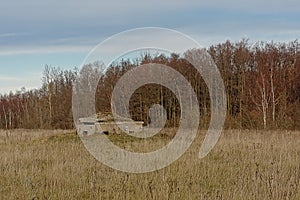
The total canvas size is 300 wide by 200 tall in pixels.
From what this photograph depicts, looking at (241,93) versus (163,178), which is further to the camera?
(241,93)

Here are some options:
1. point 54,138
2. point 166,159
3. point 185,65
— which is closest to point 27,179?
point 166,159

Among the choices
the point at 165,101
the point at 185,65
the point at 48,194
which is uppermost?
the point at 185,65

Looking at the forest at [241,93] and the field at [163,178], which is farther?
the forest at [241,93]

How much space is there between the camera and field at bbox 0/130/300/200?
5.48m

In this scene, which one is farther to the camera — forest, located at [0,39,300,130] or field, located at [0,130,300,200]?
forest, located at [0,39,300,130]

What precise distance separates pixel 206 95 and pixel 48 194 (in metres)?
22.5

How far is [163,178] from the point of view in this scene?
6562 mm

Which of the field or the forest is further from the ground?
the forest

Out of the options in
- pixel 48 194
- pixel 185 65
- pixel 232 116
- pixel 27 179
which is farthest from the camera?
pixel 232 116

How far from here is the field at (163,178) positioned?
5.48 metres

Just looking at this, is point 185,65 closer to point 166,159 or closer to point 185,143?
point 185,143

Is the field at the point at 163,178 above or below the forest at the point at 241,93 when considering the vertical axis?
below

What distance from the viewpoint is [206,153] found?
999 centimetres

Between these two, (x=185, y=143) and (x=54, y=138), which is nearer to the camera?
(x=185, y=143)
